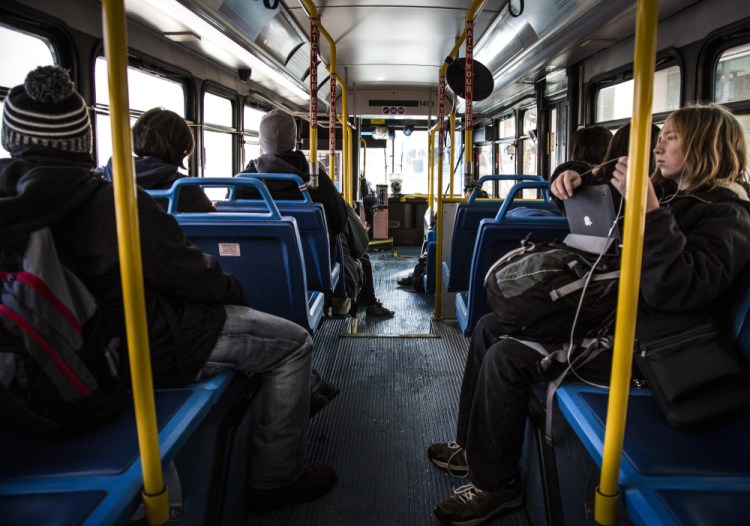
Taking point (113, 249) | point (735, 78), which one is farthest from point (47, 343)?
point (735, 78)

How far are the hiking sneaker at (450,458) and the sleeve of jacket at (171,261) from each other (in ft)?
3.99

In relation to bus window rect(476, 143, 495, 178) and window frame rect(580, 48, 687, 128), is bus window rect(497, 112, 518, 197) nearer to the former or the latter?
bus window rect(476, 143, 495, 178)

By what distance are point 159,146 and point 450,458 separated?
6.22 feet

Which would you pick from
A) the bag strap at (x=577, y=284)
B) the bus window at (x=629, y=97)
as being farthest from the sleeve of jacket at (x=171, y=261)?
the bus window at (x=629, y=97)

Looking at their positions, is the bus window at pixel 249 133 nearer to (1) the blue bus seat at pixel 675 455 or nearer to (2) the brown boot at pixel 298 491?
(2) the brown boot at pixel 298 491

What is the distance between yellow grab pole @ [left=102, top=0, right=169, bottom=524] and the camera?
92cm

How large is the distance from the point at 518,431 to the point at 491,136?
8840mm

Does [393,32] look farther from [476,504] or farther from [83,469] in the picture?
[83,469]

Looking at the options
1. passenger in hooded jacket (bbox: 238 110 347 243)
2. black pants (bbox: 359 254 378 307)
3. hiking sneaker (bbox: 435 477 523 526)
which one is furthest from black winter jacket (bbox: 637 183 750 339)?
black pants (bbox: 359 254 378 307)

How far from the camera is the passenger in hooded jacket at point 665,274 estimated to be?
1385 mm

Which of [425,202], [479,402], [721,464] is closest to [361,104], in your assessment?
[425,202]

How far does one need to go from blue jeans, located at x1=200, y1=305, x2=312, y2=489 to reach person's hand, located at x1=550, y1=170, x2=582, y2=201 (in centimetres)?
100

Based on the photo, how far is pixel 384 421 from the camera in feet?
8.55

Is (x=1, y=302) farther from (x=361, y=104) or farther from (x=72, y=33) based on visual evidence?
(x=361, y=104)
